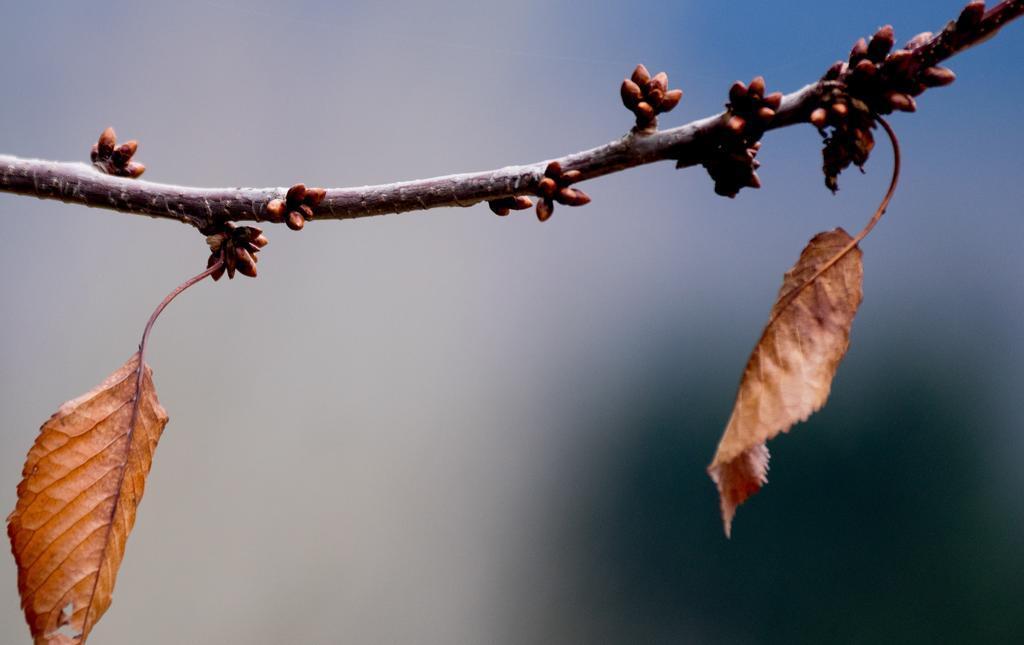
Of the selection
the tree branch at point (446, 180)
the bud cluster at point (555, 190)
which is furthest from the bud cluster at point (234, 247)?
the bud cluster at point (555, 190)

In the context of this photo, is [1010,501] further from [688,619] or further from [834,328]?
[834,328]

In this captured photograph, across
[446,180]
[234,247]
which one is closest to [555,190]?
[446,180]

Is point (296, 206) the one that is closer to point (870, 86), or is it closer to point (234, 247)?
point (234, 247)

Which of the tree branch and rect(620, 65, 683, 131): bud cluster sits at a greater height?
rect(620, 65, 683, 131): bud cluster

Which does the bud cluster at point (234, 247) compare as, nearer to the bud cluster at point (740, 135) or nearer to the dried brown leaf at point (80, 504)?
the dried brown leaf at point (80, 504)

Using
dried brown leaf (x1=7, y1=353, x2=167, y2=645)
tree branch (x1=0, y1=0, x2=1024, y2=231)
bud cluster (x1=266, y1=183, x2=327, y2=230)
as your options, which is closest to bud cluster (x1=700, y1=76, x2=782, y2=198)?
tree branch (x1=0, y1=0, x2=1024, y2=231)

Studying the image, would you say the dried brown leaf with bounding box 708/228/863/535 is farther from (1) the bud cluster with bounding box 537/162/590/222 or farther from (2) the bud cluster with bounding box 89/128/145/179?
(2) the bud cluster with bounding box 89/128/145/179
